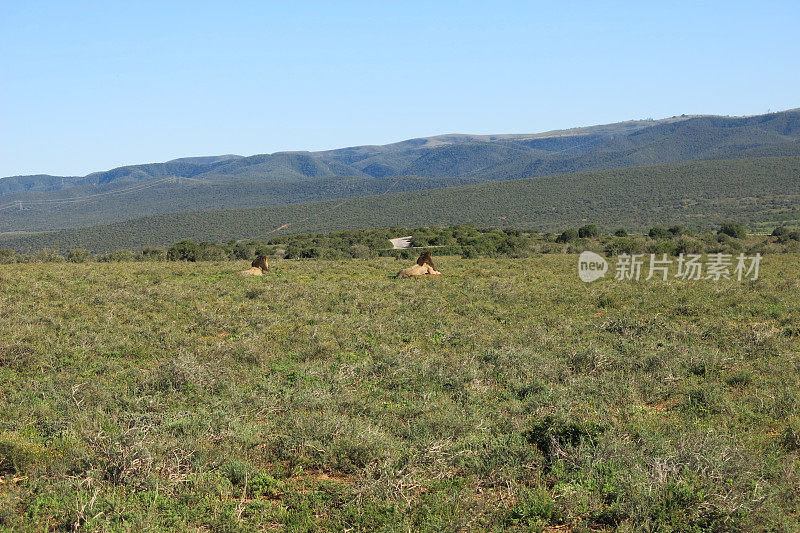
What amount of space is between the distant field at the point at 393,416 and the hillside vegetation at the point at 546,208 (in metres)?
69.8

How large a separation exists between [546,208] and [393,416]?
99.6 meters

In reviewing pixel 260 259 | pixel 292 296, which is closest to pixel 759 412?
pixel 292 296

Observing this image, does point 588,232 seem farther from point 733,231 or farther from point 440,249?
point 440,249

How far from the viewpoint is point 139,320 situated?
1388 cm

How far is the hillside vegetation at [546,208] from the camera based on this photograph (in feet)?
289

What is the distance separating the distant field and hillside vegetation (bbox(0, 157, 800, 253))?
69807 mm

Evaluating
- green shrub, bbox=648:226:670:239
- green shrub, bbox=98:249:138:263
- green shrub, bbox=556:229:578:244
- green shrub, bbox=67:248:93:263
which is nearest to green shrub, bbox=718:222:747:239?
green shrub, bbox=648:226:670:239

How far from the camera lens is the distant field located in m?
5.61

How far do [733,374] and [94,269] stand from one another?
78.2ft

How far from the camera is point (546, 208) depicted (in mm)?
103062

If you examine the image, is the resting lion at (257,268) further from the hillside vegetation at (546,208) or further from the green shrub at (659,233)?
the hillside vegetation at (546,208)

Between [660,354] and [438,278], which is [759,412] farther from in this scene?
[438,278]

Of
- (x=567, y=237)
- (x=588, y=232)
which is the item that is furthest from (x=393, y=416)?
(x=588, y=232)

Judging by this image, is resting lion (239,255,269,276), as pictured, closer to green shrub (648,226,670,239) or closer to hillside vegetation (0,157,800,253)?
green shrub (648,226,670,239)
